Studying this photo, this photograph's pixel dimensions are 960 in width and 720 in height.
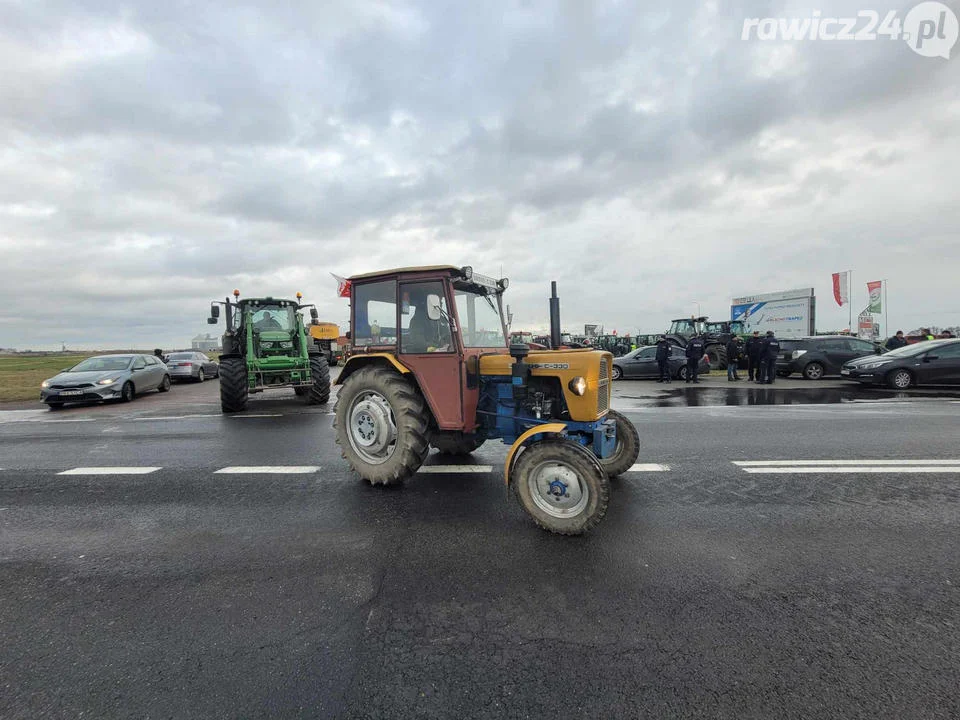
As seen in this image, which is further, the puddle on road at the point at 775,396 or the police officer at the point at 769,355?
the police officer at the point at 769,355

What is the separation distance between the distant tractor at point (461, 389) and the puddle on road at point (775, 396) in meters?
6.96

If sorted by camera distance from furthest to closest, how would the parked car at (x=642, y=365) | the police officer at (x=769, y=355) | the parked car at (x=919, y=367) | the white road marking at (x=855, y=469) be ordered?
the parked car at (x=642, y=365) → the police officer at (x=769, y=355) → the parked car at (x=919, y=367) → the white road marking at (x=855, y=469)

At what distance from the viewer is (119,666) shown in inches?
83.8

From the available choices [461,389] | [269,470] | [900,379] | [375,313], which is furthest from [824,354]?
[269,470]

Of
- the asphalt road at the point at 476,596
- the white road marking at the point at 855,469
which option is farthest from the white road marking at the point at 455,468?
the white road marking at the point at 855,469

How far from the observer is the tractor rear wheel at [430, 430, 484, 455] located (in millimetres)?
4684

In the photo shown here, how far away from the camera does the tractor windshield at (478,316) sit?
178 inches

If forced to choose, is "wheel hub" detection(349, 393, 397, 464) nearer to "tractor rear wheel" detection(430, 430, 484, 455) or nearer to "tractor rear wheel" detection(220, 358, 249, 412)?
"tractor rear wheel" detection(430, 430, 484, 455)

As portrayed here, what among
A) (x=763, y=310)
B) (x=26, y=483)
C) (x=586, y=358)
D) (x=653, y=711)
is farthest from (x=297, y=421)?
(x=763, y=310)

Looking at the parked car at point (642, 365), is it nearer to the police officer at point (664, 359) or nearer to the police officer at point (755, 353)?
the police officer at point (664, 359)

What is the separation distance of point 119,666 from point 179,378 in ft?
67.4

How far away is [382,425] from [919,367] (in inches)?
604

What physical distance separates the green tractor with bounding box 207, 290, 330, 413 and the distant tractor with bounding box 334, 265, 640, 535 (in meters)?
6.80

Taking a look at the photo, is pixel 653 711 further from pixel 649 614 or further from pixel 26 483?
pixel 26 483
